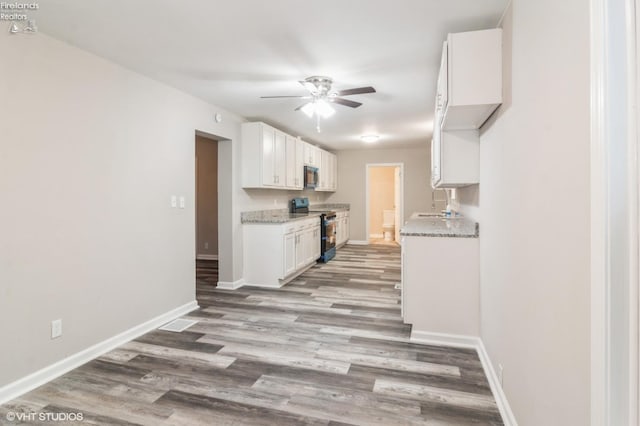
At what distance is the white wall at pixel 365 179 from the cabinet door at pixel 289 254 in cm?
389

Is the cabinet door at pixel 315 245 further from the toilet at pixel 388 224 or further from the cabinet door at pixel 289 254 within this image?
the toilet at pixel 388 224

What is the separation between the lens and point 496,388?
2.08 m

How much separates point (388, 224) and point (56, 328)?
8311 mm

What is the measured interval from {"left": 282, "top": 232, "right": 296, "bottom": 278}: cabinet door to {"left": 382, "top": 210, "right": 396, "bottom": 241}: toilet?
4.97m

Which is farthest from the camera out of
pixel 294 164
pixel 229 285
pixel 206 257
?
pixel 206 257

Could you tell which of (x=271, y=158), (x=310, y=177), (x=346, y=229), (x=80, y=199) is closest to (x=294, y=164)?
(x=310, y=177)

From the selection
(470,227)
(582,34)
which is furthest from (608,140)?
(470,227)

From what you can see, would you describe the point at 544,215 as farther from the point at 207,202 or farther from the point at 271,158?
the point at 207,202

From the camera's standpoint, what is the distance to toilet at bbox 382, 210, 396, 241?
9555 millimetres

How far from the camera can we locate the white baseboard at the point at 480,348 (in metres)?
1.85

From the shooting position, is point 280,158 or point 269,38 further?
point 280,158

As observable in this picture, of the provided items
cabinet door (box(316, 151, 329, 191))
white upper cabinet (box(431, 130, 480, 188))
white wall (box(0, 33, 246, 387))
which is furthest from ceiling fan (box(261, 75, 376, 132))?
cabinet door (box(316, 151, 329, 191))

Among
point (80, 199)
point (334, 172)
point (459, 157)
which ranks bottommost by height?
point (80, 199)

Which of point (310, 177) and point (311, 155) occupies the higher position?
point (311, 155)
